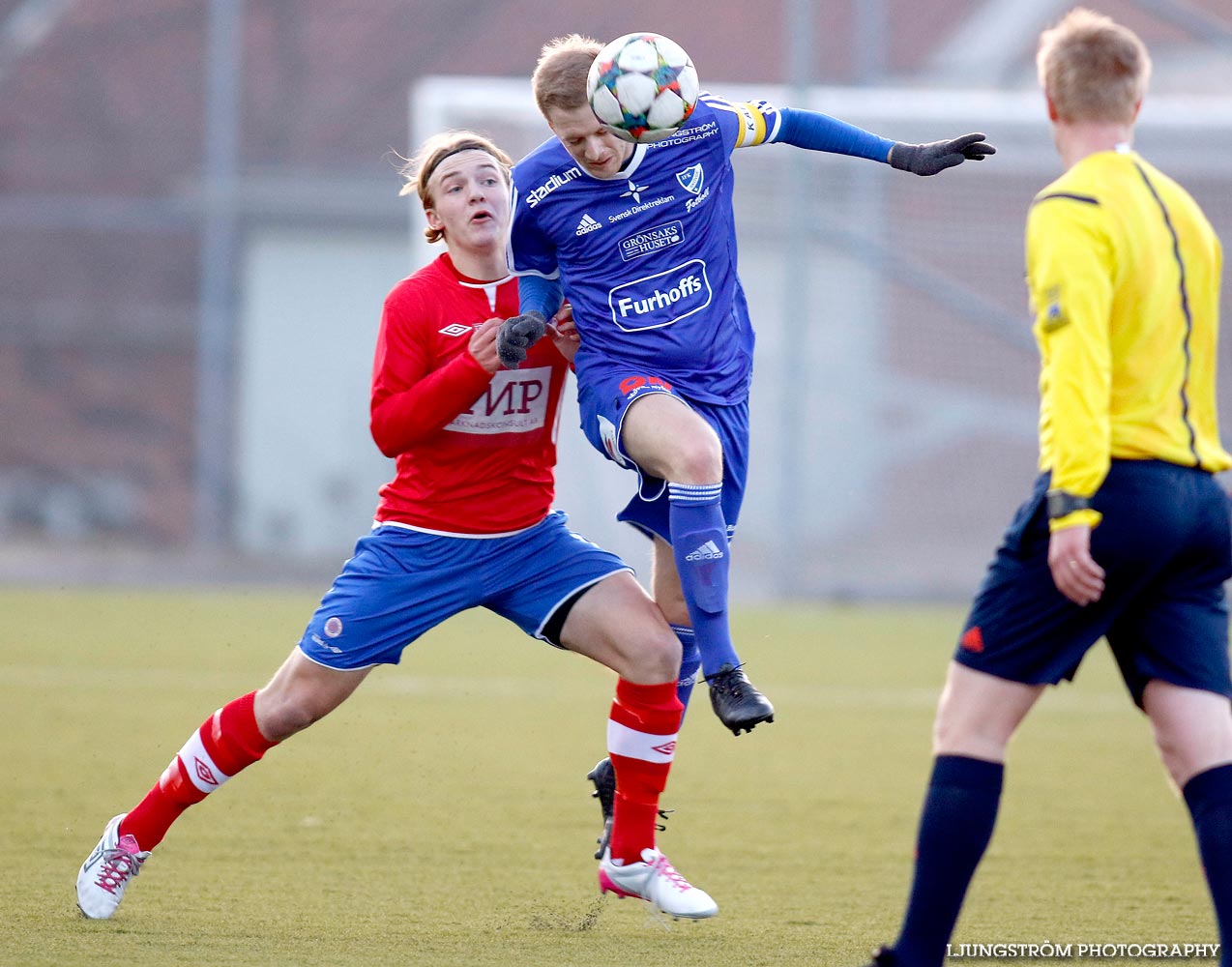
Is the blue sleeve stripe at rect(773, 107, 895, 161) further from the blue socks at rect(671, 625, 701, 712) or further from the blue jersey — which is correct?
the blue socks at rect(671, 625, 701, 712)

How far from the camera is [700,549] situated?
422 cm

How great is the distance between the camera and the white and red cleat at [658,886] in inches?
167

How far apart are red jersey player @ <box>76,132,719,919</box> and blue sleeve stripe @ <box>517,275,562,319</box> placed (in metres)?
0.08

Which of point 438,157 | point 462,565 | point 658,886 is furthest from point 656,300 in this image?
point 658,886

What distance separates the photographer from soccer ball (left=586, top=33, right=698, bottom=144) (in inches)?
163

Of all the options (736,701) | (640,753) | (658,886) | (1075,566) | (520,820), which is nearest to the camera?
(1075,566)

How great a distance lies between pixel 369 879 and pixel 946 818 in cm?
205

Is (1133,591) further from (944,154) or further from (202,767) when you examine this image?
(202,767)

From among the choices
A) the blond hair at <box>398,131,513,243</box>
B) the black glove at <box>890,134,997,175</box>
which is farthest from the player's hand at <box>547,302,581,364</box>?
the black glove at <box>890,134,997,175</box>

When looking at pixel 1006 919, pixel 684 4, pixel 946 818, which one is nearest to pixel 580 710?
pixel 1006 919

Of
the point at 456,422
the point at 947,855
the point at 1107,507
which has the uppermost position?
the point at 1107,507

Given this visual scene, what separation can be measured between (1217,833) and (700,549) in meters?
1.47

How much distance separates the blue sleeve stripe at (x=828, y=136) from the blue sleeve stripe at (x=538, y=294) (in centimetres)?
74

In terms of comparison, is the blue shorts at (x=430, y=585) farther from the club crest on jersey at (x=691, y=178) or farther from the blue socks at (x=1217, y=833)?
the blue socks at (x=1217, y=833)
